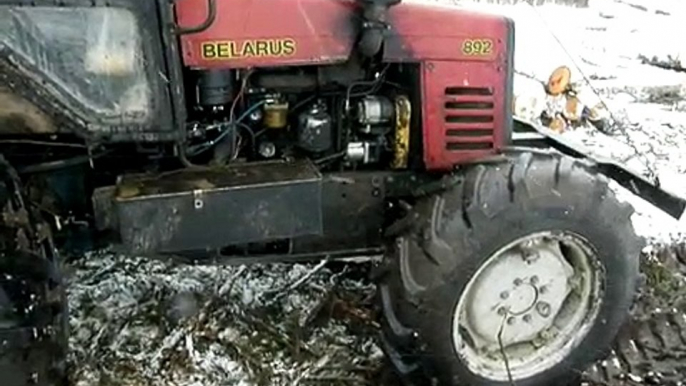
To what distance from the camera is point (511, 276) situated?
3.59 meters

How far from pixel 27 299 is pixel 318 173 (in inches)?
42.8

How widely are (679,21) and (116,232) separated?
8.53 meters

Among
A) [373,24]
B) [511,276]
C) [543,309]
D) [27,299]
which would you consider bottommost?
[543,309]

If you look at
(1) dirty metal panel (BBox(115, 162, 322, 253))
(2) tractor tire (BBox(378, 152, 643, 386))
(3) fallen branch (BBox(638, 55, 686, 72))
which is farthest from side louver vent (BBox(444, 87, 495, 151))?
(3) fallen branch (BBox(638, 55, 686, 72))

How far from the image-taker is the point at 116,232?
3258 mm

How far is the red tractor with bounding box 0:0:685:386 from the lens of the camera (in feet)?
10.1

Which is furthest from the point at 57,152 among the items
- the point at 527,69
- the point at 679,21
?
the point at 679,21

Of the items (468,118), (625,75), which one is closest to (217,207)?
(468,118)

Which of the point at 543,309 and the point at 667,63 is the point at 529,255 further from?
the point at 667,63

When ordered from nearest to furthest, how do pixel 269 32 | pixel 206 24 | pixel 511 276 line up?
pixel 206 24 → pixel 269 32 → pixel 511 276

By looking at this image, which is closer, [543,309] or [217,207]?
[217,207]

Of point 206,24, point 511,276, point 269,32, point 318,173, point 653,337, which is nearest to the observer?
point 206,24

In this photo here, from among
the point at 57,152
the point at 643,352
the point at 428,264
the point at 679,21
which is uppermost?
the point at 57,152

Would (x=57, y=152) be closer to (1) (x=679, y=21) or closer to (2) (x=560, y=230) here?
(2) (x=560, y=230)
